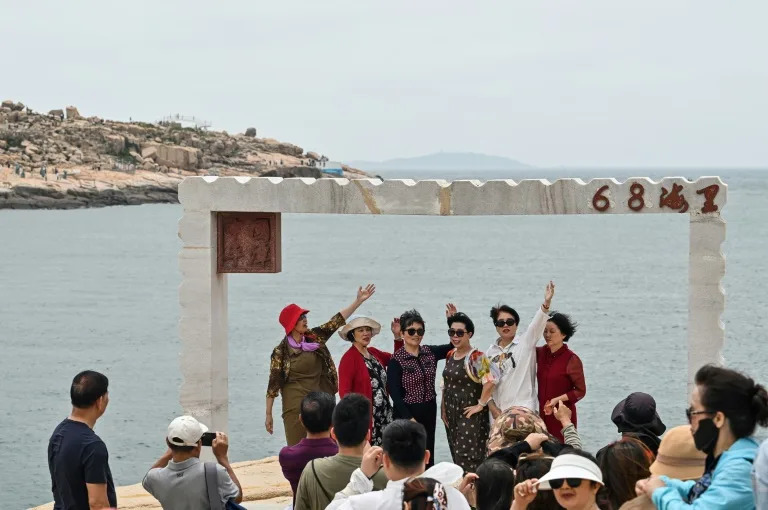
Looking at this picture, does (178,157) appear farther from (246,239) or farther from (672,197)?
(672,197)

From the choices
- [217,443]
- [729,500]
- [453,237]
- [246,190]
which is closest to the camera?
[729,500]

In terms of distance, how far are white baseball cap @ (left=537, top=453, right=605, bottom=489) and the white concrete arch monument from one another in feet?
14.2

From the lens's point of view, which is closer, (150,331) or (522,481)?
(522,481)

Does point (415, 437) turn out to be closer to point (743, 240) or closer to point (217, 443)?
point (217, 443)

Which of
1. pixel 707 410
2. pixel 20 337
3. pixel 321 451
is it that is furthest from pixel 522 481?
pixel 20 337

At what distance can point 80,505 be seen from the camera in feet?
18.6

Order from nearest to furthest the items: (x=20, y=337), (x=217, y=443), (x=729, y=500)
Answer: (x=729, y=500) → (x=217, y=443) → (x=20, y=337)

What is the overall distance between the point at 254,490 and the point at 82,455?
13.1 feet

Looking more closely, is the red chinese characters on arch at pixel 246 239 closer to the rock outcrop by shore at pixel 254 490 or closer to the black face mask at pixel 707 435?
the rock outcrop by shore at pixel 254 490

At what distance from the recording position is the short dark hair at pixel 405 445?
450cm

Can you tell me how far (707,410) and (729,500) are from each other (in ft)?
1.08

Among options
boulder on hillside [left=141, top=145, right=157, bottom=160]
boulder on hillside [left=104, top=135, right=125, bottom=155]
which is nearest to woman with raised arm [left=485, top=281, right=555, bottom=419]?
boulder on hillside [left=104, top=135, right=125, bottom=155]

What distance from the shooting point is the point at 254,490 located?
9.46 metres

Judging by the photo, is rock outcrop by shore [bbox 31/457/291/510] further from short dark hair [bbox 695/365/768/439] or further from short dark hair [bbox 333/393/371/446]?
short dark hair [bbox 695/365/768/439]
